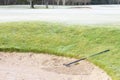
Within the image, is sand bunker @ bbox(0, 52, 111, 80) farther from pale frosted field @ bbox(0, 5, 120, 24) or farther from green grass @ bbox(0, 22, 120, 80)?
Answer: pale frosted field @ bbox(0, 5, 120, 24)

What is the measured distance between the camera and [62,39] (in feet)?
35.8

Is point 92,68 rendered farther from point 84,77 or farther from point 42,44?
point 42,44

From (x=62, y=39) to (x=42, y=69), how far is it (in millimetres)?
2066

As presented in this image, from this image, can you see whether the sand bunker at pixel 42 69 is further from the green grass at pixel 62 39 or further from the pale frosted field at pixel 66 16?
the pale frosted field at pixel 66 16

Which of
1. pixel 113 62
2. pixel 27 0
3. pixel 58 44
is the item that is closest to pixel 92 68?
pixel 113 62

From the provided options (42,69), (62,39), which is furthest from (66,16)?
(42,69)

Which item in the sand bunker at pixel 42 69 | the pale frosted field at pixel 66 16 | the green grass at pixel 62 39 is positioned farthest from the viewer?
the pale frosted field at pixel 66 16

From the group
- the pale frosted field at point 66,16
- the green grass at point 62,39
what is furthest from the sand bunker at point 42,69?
the pale frosted field at point 66,16

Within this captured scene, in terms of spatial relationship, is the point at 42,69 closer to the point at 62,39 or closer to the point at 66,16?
the point at 62,39

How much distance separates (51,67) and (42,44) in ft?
5.28

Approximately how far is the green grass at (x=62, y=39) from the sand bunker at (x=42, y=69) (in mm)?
261

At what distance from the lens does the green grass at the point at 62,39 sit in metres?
9.96

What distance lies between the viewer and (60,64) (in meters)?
9.45

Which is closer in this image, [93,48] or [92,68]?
[92,68]
